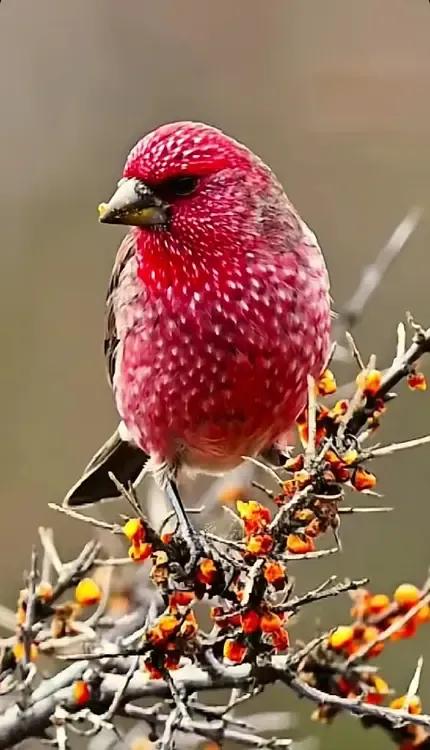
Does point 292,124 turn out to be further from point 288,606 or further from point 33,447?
point 288,606

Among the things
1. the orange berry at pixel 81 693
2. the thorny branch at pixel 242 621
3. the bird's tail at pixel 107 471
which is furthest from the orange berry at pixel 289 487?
the bird's tail at pixel 107 471

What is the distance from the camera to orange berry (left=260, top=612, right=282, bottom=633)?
1.43 meters

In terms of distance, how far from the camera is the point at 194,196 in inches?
68.6

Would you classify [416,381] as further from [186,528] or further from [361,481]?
[186,528]

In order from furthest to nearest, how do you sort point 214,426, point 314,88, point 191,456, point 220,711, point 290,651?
point 314,88
point 191,456
point 214,426
point 290,651
point 220,711

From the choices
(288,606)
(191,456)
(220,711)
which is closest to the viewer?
(288,606)

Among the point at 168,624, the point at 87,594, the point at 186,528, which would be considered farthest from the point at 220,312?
the point at 168,624

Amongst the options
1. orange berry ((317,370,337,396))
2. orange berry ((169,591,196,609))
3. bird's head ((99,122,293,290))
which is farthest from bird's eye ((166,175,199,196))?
orange berry ((169,591,196,609))

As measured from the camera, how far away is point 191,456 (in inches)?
83.8

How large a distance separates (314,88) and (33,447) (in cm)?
154

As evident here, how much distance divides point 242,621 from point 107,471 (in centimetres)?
102

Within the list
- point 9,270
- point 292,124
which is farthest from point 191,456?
point 292,124

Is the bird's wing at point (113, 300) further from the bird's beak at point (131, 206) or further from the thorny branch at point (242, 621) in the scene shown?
the thorny branch at point (242, 621)

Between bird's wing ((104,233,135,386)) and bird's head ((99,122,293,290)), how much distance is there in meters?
0.24
